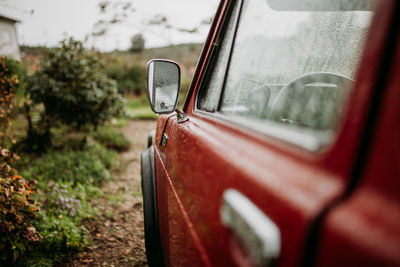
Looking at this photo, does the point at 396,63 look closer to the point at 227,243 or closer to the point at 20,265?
the point at 227,243

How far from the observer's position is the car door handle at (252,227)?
0.59 m

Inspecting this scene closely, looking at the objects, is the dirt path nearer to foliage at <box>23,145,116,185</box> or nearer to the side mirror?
foliage at <box>23,145,116,185</box>

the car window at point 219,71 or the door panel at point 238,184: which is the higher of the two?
the car window at point 219,71

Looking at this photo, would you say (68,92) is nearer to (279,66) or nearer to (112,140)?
(112,140)

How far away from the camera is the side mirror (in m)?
1.73

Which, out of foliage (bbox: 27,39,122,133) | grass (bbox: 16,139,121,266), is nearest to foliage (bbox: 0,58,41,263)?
grass (bbox: 16,139,121,266)

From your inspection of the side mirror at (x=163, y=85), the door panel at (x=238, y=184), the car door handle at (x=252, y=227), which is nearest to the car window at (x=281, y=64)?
the door panel at (x=238, y=184)

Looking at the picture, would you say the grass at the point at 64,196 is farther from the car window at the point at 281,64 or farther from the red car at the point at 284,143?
the car window at the point at 281,64

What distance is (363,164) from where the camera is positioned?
0.51 metres

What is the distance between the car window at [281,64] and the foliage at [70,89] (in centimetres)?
509

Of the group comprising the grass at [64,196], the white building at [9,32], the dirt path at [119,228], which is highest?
the white building at [9,32]

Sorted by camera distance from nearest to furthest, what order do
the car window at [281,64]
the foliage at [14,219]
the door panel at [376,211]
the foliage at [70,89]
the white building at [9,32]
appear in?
the door panel at [376,211], the car window at [281,64], the foliage at [14,219], the foliage at [70,89], the white building at [9,32]

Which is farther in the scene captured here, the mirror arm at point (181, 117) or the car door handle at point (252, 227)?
the mirror arm at point (181, 117)

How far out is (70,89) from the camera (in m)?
5.63
